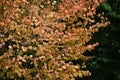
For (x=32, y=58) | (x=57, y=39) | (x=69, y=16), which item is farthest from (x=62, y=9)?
(x=32, y=58)

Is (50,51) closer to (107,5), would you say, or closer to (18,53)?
(18,53)

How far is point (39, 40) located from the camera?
579 cm

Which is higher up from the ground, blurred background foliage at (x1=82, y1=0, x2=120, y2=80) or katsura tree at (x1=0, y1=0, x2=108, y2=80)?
katsura tree at (x1=0, y1=0, x2=108, y2=80)

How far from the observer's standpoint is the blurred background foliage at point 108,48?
7.39m

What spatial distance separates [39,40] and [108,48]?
7.37ft

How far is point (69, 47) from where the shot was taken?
5680 millimetres

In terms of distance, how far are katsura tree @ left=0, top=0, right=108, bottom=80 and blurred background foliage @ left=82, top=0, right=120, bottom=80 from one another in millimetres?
1425

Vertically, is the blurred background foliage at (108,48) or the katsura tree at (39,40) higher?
the katsura tree at (39,40)

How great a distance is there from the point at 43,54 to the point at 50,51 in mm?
133

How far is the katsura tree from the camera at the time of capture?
5.57 m

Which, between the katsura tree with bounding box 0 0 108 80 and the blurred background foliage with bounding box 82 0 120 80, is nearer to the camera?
the katsura tree with bounding box 0 0 108 80

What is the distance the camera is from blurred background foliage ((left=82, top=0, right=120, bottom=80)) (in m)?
7.39

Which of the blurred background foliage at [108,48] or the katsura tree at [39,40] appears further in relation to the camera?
the blurred background foliage at [108,48]

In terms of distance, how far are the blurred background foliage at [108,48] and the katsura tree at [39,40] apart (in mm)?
1425
